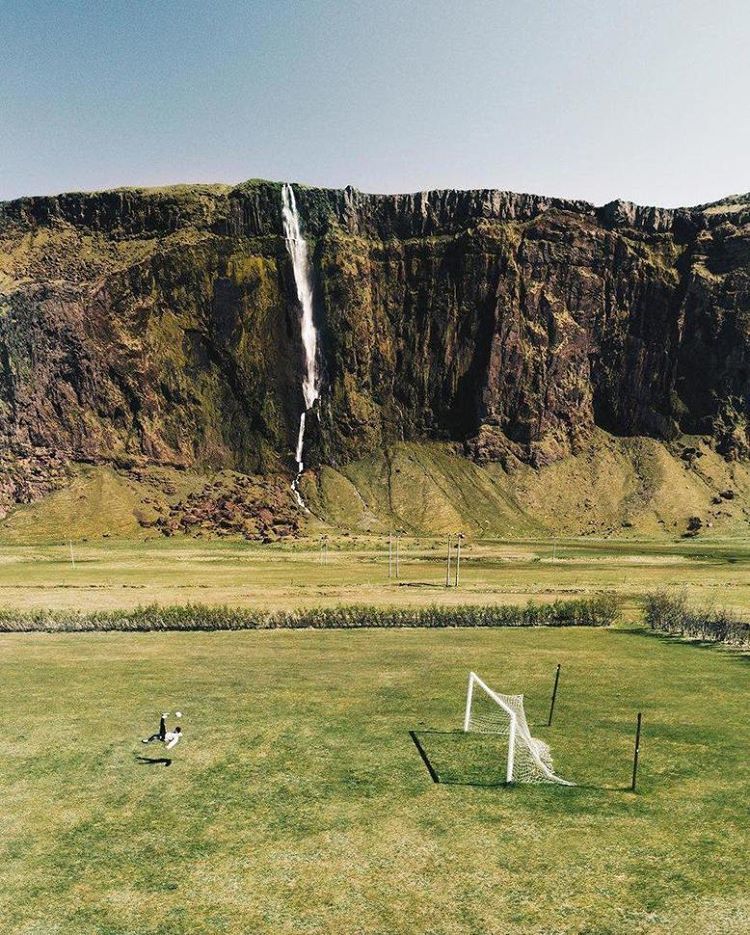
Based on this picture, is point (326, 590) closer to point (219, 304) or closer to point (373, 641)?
point (373, 641)

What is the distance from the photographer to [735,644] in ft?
121

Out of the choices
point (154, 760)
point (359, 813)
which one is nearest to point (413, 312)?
point (154, 760)

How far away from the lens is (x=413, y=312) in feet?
622

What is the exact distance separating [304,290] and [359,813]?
179m

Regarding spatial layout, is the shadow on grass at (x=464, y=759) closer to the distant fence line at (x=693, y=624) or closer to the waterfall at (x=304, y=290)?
the distant fence line at (x=693, y=624)

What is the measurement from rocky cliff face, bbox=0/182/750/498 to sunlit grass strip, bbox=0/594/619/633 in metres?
126

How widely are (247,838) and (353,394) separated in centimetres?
16965

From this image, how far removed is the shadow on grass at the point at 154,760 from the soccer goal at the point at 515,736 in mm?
7926

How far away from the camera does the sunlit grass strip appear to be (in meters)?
42.9

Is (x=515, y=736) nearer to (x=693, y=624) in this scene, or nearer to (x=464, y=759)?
(x=464, y=759)

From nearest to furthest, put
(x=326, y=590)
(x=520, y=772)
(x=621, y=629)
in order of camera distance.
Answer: (x=520, y=772)
(x=621, y=629)
(x=326, y=590)

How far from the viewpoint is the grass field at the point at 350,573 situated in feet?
202

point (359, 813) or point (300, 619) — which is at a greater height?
point (359, 813)

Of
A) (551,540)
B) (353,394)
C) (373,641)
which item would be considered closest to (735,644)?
(373,641)
